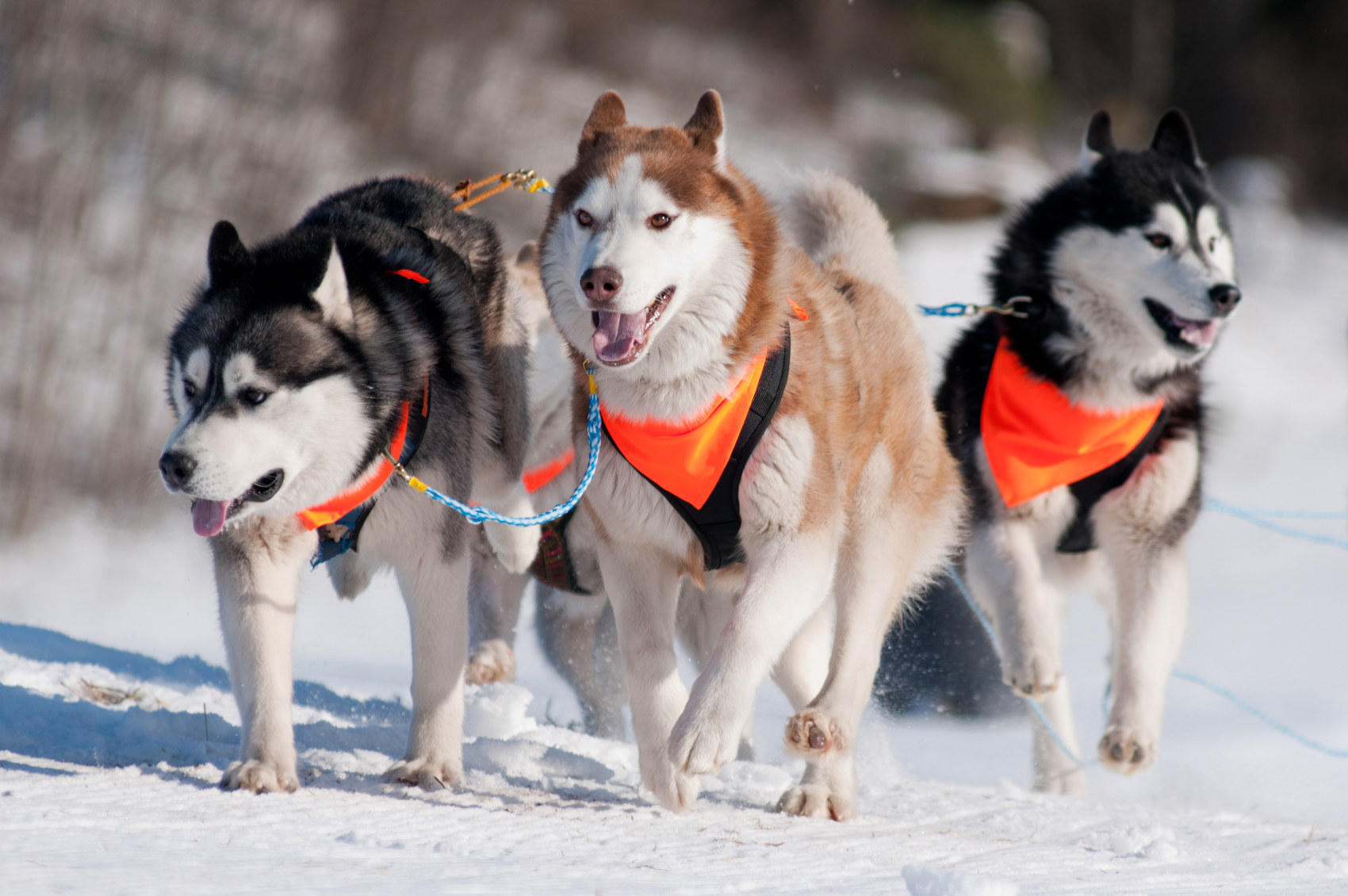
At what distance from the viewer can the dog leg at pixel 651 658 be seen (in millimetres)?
2885

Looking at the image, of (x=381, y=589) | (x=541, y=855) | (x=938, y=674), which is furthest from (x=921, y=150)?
(x=541, y=855)

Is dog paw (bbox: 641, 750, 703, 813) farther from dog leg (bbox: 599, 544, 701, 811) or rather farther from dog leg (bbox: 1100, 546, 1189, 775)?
dog leg (bbox: 1100, 546, 1189, 775)

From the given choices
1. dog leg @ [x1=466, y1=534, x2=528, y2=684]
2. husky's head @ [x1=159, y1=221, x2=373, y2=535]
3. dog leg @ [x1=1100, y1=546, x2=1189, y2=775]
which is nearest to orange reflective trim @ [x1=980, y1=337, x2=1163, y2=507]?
dog leg @ [x1=1100, y1=546, x2=1189, y2=775]

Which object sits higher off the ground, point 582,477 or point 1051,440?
point 1051,440

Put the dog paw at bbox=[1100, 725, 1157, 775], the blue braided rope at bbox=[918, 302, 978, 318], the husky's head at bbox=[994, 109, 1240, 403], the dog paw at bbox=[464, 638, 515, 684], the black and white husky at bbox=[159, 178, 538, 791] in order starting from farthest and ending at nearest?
the dog paw at bbox=[464, 638, 515, 684] < the blue braided rope at bbox=[918, 302, 978, 318] < the husky's head at bbox=[994, 109, 1240, 403] < the dog paw at bbox=[1100, 725, 1157, 775] < the black and white husky at bbox=[159, 178, 538, 791]

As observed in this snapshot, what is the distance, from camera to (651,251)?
273 cm

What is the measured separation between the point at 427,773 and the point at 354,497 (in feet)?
2.29

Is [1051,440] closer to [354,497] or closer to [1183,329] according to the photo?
[1183,329]

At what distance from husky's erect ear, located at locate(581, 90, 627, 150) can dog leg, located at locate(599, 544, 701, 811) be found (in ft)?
3.30

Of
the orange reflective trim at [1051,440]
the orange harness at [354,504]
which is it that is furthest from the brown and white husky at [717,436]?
the orange reflective trim at [1051,440]

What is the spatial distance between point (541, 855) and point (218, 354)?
131 cm

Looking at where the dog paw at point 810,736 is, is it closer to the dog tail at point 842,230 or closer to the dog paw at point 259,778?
the dog paw at point 259,778

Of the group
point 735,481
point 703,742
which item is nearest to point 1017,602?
point 735,481

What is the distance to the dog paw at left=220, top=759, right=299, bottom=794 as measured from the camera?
2.83 metres
